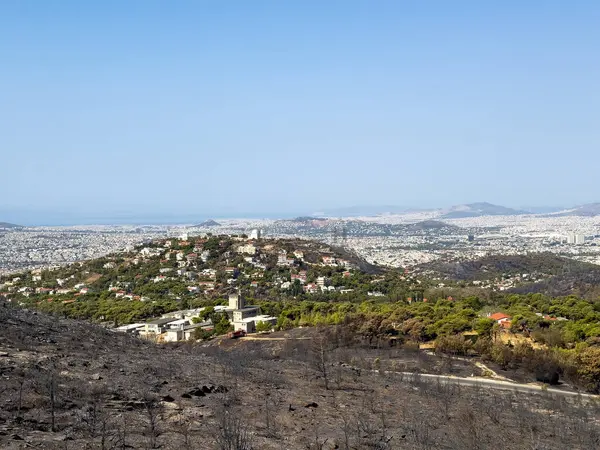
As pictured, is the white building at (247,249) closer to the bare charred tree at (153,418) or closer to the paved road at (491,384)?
the paved road at (491,384)

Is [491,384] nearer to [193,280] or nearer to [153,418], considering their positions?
[153,418]

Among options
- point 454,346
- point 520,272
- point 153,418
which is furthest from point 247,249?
point 153,418

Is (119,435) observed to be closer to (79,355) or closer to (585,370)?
(79,355)

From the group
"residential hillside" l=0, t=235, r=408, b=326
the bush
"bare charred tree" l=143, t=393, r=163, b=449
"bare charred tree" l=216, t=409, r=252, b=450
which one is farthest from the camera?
"residential hillside" l=0, t=235, r=408, b=326

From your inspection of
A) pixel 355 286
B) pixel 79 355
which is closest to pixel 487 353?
pixel 79 355

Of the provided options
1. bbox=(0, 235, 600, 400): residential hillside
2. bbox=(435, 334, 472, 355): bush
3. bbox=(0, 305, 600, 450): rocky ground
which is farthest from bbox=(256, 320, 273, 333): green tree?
bbox=(0, 305, 600, 450): rocky ground

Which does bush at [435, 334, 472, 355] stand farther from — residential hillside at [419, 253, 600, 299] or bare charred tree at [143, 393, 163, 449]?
residential hillside at [419, 253, 600, 299]

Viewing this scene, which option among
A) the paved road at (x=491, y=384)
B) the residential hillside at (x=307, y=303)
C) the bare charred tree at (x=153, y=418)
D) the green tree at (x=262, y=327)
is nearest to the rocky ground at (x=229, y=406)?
the bare charred tree at (x=153, y=418)

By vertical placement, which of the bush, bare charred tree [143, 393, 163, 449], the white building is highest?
bare charred tree [143, 393, 163, 449]
